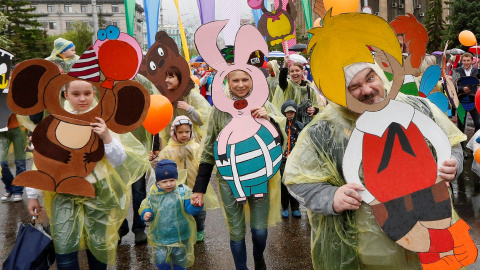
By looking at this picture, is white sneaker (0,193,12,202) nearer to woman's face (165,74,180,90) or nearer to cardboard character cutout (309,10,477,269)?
woman's face (165,74,180,90)

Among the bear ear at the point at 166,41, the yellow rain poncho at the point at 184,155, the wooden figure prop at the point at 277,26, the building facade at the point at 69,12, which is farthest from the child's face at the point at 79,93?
the building facade at the point at 69,12

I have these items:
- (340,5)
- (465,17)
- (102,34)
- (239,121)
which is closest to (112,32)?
(102,34)

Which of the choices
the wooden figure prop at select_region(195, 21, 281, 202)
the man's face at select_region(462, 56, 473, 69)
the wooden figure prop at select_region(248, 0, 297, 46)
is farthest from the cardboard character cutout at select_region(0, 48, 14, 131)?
the man's face at select_region(462, 56, 473, 69)

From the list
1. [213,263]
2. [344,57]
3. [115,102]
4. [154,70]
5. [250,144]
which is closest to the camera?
[344,57]

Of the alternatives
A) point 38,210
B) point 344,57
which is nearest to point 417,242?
point 344,57

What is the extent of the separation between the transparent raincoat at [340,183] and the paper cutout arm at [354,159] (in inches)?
3.2

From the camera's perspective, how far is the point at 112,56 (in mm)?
3119

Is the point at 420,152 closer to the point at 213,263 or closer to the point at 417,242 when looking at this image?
the point at 417,242

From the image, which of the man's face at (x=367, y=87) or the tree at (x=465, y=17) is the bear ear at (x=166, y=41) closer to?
the man's face at (x=367, y=87)

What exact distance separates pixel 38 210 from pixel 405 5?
1524 inches

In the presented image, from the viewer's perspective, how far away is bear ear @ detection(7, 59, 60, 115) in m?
2.92

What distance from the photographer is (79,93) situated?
3.12 meters

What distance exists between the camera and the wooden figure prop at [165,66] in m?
A: 5.07

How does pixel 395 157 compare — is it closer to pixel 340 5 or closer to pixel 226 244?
pixel 226 244
